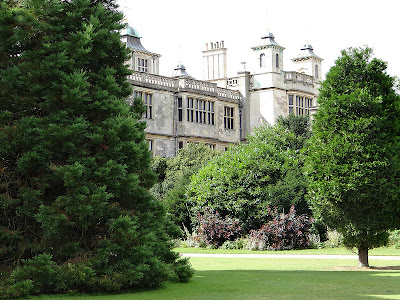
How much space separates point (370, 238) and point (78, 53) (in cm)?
817

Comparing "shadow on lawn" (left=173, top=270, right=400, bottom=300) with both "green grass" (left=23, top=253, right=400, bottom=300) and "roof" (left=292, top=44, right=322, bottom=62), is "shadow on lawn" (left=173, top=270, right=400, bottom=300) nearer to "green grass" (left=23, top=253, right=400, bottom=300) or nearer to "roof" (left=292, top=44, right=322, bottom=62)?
"green grass" (left=23, top=253, right=400, bottom=300)

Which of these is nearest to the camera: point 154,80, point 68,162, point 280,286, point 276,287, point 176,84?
point 68,162

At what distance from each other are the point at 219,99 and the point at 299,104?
6.79 meters

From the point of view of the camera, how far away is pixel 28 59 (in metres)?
10.5

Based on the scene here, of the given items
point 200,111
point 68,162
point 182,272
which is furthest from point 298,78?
point 68,162

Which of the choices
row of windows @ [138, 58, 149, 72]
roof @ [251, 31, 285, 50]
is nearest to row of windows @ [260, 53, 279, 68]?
roof @ [251, 31, 285, 50]

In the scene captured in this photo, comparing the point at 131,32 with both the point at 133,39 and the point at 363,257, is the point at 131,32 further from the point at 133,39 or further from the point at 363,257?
the point at 363,257

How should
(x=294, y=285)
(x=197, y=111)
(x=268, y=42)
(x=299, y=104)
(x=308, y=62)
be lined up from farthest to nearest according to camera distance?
(x=308, y=62), (x=299, y=104), (x=268, y=42), (x=197, y=111), (x=294, y=285)

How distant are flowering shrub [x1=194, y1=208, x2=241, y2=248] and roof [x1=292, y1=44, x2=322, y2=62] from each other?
131 ft

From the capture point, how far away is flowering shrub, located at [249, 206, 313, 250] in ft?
79.0

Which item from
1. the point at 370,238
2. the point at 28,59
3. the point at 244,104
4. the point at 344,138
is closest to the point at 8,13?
the point at 28,59

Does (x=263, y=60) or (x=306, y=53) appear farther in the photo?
(x=306, y=53)

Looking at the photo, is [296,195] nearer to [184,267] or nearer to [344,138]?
[344,138]

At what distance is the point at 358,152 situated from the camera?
1471 cm
